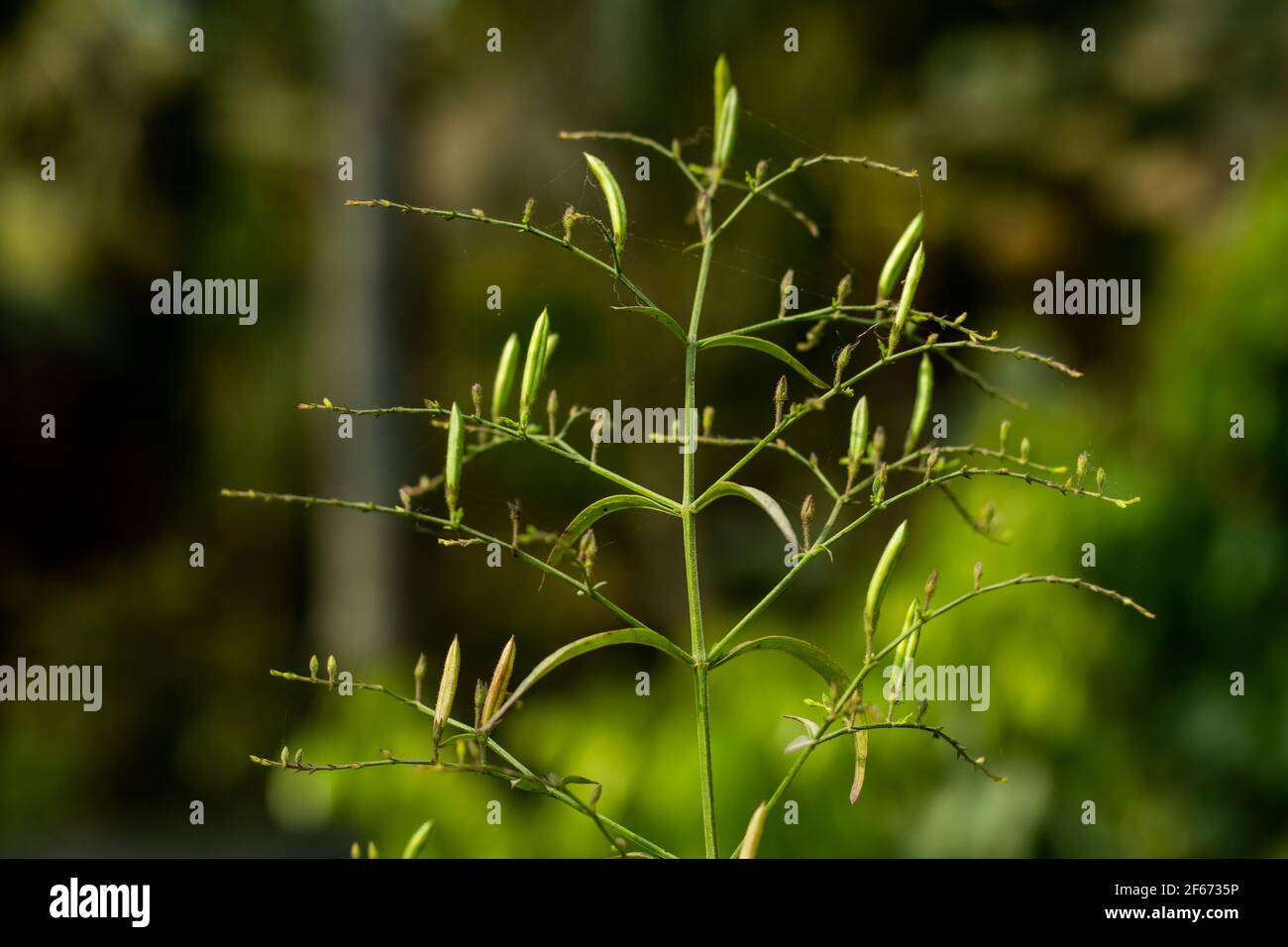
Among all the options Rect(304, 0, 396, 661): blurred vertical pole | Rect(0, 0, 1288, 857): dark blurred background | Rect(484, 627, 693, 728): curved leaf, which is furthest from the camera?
Rect(304, 0, 396, 661): blurred vertical pole

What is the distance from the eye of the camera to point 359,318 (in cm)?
380

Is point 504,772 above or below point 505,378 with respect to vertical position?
below

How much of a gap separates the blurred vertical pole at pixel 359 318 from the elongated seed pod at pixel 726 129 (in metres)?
3.06

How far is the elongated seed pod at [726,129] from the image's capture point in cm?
52

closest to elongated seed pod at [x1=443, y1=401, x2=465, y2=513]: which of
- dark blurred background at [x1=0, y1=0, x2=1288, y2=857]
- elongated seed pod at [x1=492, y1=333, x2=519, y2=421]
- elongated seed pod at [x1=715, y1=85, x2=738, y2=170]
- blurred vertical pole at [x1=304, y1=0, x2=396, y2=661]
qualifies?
elongated seed pod at [x1=492, y1=333, x2=519, y2=421]

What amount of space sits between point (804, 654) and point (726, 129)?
8.6 inches

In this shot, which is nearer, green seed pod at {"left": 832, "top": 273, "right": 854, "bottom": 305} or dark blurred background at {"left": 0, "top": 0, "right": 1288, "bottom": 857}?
green seed pod at {"left": 832, "top": 273, "right": 854, "bottom": 305}

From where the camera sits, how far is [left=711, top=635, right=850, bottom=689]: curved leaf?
1.66 feet

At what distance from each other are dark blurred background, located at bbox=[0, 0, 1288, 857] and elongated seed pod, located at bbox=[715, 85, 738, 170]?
141 centimetres

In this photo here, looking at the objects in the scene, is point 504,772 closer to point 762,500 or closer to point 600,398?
point 762,500

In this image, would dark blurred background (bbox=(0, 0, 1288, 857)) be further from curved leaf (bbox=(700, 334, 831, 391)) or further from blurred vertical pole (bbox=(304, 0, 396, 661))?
Answer: curved leaf (bbox=(700, 334, 831, 391))

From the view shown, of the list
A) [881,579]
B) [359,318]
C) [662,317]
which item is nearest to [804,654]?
[881,579]

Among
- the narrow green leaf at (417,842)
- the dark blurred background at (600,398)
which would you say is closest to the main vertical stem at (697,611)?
the narrow green leaf at (417,842)
